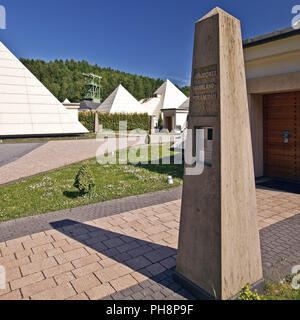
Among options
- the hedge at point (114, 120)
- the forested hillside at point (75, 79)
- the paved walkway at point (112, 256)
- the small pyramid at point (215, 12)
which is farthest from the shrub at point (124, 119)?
the forested hillside at point (75, 79)

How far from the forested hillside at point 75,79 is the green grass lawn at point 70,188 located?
62.9 meters

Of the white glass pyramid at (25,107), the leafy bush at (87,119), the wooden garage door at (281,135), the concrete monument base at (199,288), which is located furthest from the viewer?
the leafy bush at (87,119)

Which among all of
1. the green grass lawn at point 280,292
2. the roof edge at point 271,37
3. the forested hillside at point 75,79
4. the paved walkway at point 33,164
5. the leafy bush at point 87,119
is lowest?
the green grass lawn at point 280,292

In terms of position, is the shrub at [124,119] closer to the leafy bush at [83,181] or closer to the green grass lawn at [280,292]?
the leafy bush at [83,181]

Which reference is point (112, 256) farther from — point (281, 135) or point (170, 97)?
point (170, 97)

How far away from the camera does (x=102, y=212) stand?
627 cm

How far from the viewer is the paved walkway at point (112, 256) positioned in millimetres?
3309

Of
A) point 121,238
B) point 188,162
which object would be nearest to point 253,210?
point 188,162

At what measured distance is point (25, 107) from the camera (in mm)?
23953

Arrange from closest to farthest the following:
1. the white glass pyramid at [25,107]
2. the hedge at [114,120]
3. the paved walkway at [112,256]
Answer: the paved walkway at [112,256] < the white glass pyramid at [25,107] < the hedge at [114,120]

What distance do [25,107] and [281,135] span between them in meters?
22.2

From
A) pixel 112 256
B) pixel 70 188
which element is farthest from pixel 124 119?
pixel 112 256

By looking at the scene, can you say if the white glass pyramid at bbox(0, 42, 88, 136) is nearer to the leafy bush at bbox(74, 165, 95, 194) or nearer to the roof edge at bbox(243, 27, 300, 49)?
the leafy bush at bbox(74, 165, 95, 194)

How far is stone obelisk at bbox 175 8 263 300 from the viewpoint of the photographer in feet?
9.16
